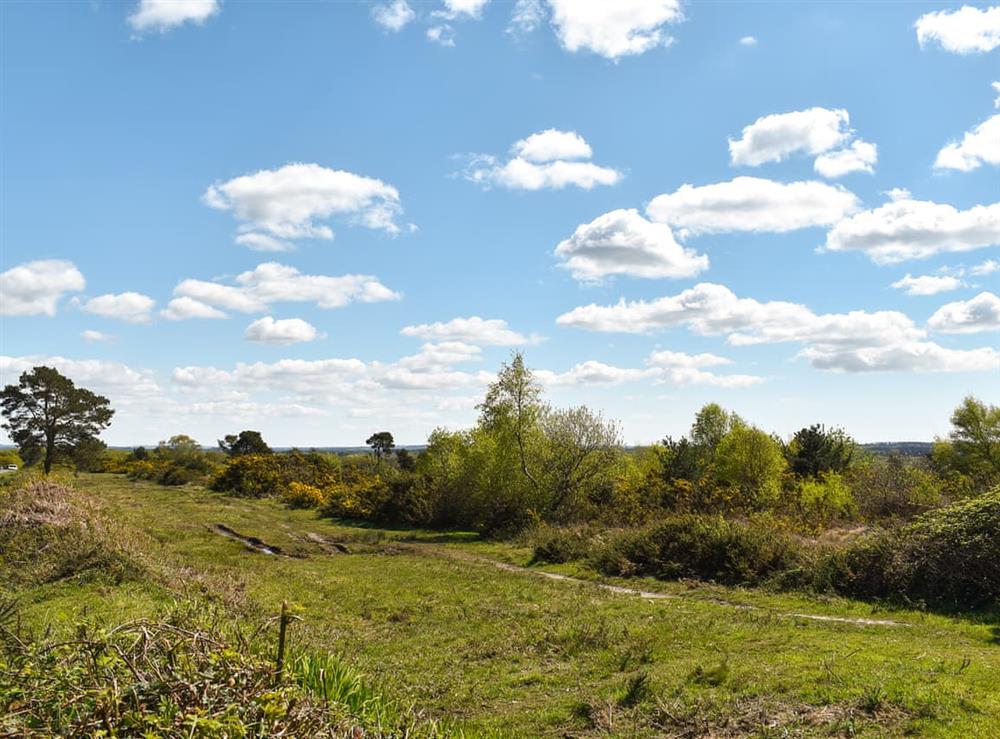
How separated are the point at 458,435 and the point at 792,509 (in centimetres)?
2499

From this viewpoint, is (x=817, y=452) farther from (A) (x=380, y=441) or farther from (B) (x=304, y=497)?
(A) (x=380, y=441)

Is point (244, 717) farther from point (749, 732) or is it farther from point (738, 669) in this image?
point (738, 669)

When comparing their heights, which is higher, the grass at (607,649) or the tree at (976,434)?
the tree at (976,434)

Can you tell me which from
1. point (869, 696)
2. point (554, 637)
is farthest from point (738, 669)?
point (554, 637)

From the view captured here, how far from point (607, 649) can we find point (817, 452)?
4113cm

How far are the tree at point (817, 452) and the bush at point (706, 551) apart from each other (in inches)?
1053

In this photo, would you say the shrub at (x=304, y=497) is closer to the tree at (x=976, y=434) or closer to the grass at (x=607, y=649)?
the grass at (x=607, y=649)

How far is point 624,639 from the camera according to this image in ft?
44.0

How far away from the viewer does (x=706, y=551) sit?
21.5 metres

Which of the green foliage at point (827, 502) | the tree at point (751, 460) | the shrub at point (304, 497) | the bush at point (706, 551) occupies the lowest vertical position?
the shrub at point (304, 497)

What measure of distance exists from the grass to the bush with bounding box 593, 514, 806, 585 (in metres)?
1.48

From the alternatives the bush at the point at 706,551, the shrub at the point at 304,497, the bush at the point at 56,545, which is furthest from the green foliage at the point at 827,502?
the shrub at the point at 304,497

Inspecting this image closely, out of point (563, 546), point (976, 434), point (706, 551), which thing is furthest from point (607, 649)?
point (976, 434)

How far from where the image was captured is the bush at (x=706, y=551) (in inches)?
794
